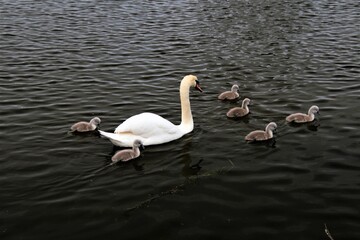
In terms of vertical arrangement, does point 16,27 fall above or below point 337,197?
above

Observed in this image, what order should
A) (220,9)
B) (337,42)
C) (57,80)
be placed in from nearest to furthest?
(57,80)
(337,42)
(220,9)

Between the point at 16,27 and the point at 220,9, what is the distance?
13.4 meters

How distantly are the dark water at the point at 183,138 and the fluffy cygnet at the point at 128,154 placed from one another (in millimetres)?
158

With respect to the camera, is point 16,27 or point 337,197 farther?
point 16,27

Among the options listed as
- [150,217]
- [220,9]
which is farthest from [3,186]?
[220,9]

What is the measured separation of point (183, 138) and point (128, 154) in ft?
6.45

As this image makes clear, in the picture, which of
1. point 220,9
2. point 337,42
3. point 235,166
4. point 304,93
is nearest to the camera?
point 235,166

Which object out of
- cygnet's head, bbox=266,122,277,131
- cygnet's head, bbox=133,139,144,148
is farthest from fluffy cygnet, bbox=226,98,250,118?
cygnet's head, bbox=133,139,144,148

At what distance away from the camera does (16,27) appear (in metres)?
→ 25.7

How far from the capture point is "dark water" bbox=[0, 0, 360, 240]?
8391 mm

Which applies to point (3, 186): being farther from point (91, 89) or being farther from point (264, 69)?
point (264, 69)

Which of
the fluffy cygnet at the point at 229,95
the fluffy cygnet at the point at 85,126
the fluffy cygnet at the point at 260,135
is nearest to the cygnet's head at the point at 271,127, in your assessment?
the fluffy cygnet at the point at 260,135

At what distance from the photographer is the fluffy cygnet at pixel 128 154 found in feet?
34.1

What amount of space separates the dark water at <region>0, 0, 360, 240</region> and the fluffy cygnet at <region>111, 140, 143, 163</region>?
158mm
